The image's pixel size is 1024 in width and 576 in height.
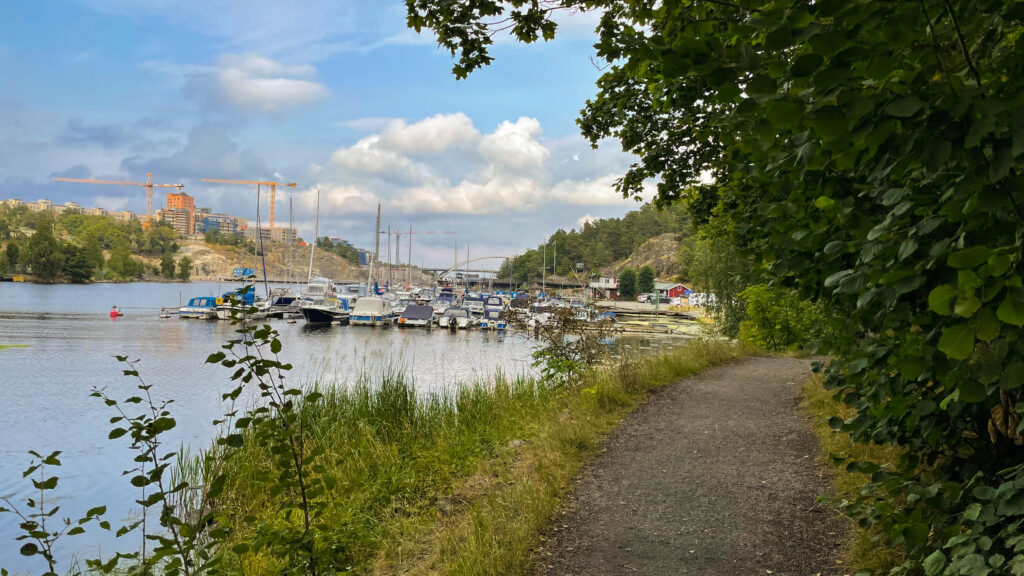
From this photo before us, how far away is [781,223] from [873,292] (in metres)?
0.72

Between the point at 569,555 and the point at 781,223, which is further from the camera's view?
the point at 569,555

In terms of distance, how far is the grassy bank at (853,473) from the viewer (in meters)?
3.67

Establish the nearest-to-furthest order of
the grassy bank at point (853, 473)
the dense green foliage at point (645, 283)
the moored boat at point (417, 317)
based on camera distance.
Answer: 1. the grassy bank at point (853, 473)
2. the moored boat at point (417, 317)
3. the dense green foliage at point (645, 283)

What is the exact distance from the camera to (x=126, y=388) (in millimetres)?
20766

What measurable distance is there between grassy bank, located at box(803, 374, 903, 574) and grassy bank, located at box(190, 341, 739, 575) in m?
2.09

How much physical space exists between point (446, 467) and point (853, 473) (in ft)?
13.6

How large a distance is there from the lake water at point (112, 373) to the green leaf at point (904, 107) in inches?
229

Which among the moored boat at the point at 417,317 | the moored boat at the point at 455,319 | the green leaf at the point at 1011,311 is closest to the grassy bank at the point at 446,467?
the green leaf at the point at 1011,311

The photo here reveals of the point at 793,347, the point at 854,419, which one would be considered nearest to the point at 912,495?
the point at 854,419

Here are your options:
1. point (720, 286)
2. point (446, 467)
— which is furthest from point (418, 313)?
point (446, 467)

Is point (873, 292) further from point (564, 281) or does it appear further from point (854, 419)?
point (564, 281)

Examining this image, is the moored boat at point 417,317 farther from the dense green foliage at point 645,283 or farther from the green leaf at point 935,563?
the dense green foliage at point 645,283

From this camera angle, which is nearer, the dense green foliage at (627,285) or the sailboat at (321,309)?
the sailboat at (321,309)

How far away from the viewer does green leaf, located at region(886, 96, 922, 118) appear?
1.43m
